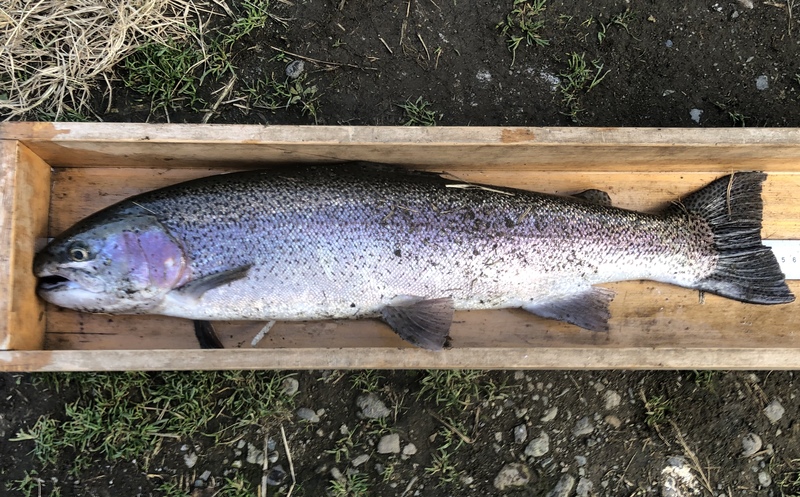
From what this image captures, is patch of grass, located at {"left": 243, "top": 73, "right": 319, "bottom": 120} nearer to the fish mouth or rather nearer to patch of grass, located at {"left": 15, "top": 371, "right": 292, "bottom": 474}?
the fish mouth

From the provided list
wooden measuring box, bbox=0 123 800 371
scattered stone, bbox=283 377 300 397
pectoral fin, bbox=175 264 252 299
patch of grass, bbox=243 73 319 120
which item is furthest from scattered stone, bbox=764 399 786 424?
patch of grass, bbox=243 73 319 120

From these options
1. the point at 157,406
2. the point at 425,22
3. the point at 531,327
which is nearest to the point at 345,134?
the point at 425,22

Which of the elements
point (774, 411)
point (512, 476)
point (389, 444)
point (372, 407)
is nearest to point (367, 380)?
point (372, 407)

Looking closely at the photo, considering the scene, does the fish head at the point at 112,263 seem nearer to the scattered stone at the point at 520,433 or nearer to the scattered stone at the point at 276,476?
the scattered stone at the point at 276,476

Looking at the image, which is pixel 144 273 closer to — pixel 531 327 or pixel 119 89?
pixel 119 89

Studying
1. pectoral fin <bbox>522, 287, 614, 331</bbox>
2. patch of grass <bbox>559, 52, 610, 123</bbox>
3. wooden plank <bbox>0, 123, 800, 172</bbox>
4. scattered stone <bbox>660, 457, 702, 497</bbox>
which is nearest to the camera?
wooden plank <bbox>0, 123, 800, 172</bbox>

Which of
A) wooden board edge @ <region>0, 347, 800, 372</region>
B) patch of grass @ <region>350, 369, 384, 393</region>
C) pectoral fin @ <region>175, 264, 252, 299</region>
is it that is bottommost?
patch of grass @ <region>350, 369, 384, 393</region>

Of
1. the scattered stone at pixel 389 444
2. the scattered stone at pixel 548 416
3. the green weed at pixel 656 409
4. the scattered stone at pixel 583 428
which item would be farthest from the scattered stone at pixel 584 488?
the scattered stone at pixel 389 444
